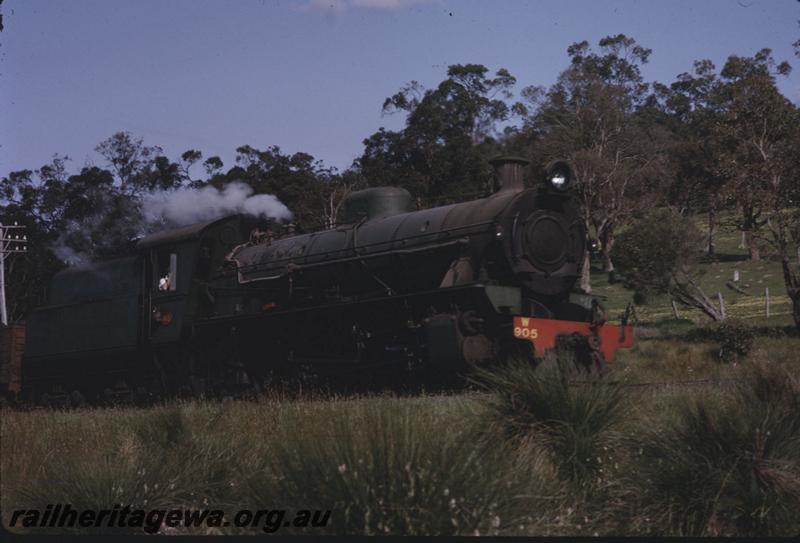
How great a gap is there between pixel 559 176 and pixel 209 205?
9.86 meters

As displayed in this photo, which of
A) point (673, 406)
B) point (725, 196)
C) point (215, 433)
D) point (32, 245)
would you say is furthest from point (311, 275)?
point (32, 245)

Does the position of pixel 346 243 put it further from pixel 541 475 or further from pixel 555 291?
pixel 541 475

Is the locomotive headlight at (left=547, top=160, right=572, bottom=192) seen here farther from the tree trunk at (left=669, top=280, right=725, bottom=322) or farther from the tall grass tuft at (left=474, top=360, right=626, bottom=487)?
the tree trunk at (left=669, top=280, right=725, bottom=322)

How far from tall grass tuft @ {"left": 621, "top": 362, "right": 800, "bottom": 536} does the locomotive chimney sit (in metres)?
7.61

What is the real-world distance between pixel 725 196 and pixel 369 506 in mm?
22706

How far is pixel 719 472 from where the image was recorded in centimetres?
698

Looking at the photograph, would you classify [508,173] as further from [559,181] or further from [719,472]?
[719,472]

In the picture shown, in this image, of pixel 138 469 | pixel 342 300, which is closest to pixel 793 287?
pixel 342 300

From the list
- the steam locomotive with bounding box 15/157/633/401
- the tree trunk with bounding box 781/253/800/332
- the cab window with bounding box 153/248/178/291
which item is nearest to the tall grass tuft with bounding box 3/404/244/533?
the steam locomotive with bounding box 15/157/633/401

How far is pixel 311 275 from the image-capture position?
16.4m

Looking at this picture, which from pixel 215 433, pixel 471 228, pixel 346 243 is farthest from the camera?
pixel 346 243

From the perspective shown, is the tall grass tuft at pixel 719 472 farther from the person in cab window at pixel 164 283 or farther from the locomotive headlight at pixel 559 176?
the person in cab window at pixel 164 283

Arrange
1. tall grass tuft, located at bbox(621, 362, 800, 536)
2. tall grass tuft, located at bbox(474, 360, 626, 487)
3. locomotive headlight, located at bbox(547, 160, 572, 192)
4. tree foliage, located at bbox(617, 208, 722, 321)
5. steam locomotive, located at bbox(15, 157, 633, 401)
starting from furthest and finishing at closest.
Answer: tree foliage, located at bbox(617, 208, 722, 321), locomotive headlight, located at bbox(547, 160, 572, 192), steam locomotive, located at bbox(15, 157, 633, 401), tall grass tuft, located at bbox(474, 360, 626, 487), tall grass tuft, located at bbox(621, 362, 800, 536)

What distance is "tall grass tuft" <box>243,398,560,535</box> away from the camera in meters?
5.93
